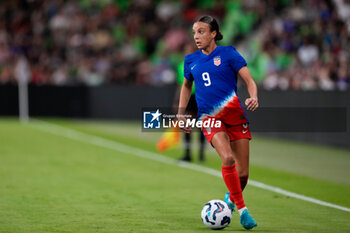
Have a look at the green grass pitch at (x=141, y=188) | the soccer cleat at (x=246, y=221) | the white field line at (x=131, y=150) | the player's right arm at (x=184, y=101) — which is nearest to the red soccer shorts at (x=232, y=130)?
the player's right arm at (x=184, y=101)

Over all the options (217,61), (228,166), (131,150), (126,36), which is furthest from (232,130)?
(126,36)

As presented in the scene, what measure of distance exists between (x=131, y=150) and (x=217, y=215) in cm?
944

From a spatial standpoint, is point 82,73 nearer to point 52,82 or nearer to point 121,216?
point 52,82

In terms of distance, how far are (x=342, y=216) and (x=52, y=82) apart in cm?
1971

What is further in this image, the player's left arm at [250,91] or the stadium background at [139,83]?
the stadium background at [139,83]

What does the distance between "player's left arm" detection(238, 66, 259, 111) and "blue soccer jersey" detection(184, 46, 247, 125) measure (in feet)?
0.31

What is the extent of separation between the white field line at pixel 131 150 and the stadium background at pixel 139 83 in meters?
0.27

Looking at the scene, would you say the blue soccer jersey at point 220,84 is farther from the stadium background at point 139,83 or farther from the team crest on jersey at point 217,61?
the stadium background at point 139,83

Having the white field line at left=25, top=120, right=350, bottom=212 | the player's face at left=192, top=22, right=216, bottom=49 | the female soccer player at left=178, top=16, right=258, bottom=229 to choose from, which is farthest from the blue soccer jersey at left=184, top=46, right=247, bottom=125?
the white field line at left=25, top=120, right=350, bottom=212

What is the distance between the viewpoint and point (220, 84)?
24.6 feet

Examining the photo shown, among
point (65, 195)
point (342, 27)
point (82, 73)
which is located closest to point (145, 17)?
point (82, 73)

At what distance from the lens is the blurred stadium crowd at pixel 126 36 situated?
2262 cm

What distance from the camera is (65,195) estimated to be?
9898mm

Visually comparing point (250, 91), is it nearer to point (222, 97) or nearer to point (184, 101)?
point (222, 97)
